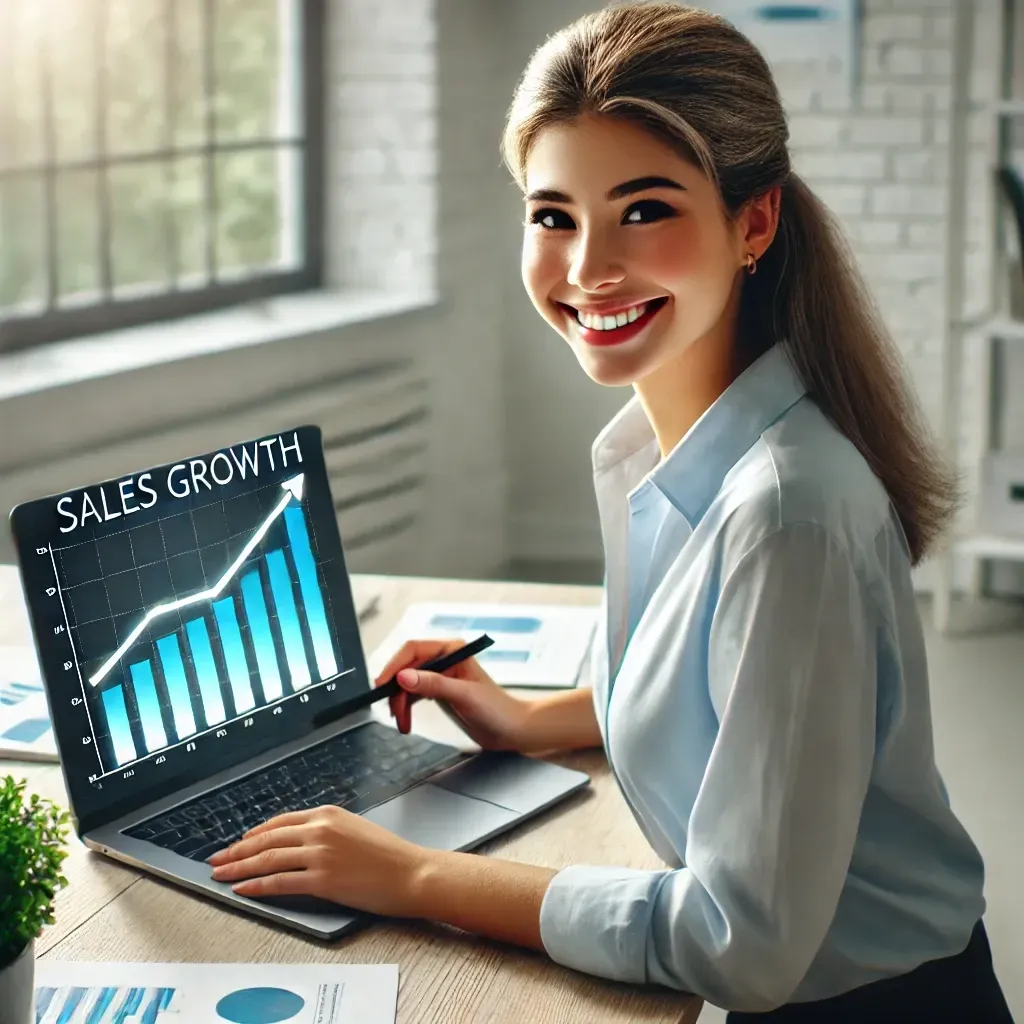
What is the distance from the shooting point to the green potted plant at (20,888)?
86 cm

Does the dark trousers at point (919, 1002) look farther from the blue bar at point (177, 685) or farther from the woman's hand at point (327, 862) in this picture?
the blue bar at point (177, 685)

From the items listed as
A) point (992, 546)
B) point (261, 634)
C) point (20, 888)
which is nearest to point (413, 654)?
point (261, 634)

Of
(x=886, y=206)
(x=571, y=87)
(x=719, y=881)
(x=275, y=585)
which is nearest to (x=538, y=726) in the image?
(x=275, y=585)

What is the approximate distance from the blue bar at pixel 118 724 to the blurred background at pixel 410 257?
1.85 m

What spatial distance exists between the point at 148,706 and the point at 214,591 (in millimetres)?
112

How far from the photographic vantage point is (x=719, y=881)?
3.28 feet

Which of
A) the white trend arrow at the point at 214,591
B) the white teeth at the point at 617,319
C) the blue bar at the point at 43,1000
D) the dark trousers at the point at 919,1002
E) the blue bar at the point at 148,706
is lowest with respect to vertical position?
the dark trousers at the point at 919,1002

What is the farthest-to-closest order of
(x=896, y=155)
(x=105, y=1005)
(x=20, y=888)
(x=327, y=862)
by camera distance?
1. (x=896, y=155)
2. (x=327, y=862)
3. (x=105, y=1005)
4. (x=20, y=888)

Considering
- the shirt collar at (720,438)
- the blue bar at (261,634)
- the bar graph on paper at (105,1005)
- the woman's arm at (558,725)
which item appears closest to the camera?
the bar graph on paper at (105,1005)

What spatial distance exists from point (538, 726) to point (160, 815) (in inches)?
14.4

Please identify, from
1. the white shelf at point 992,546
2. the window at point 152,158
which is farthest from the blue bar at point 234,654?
the white shelf at point 992,546

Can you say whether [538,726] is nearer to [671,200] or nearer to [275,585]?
[275,585]

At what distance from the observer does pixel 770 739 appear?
3.28 feet

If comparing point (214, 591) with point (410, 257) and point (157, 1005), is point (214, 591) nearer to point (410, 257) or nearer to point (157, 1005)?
point (157, 1005)
